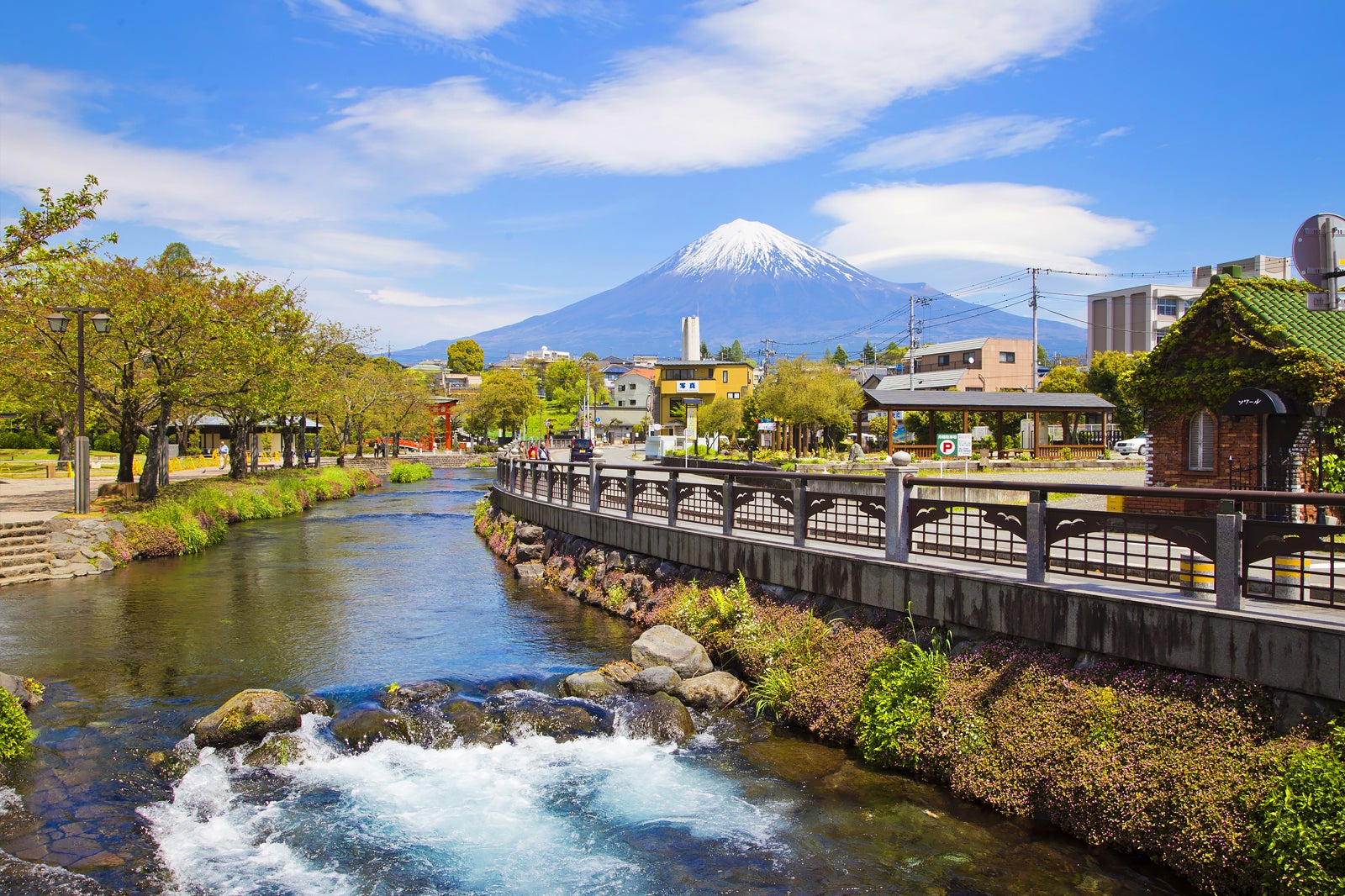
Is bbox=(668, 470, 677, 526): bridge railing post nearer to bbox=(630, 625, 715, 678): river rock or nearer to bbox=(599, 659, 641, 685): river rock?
bbox=(630, 625, 715, 678): river rock

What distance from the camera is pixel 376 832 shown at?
8.12 meters

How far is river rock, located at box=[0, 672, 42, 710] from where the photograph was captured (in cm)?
1070

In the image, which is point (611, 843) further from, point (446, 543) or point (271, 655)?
point (446, 543)

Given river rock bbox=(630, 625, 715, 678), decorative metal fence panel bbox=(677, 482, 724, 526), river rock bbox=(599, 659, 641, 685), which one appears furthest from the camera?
decorative metal fence panel bbox=(677, 482, 724, 526)

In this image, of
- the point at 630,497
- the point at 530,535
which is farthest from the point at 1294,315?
the point at 530,535

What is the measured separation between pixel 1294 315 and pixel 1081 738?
425 inches

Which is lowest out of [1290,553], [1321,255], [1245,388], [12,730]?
[12,730]

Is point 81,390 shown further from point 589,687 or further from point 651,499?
point 589,687

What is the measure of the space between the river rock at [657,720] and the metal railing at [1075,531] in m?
3.18

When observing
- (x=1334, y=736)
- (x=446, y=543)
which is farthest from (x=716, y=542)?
(x=446, y=543)

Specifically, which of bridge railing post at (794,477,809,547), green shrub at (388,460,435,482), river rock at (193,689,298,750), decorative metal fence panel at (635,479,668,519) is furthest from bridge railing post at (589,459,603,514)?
green shrub at (388,460,435,482)

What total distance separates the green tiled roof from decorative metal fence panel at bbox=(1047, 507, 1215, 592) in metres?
6.89

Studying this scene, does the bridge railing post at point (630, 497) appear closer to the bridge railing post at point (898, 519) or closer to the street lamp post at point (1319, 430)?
the bridge railing post at point (898, 519)

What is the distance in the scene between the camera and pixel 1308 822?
592 cm
